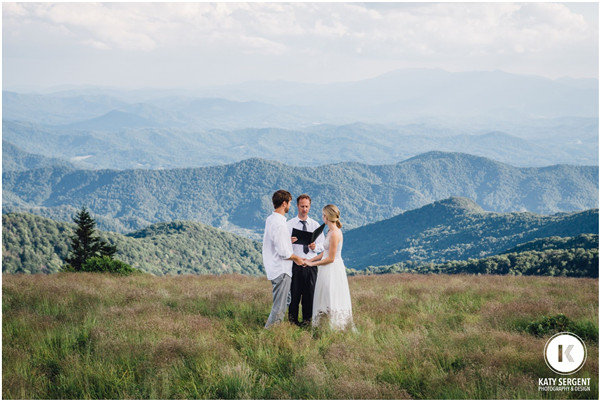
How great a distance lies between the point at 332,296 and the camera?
294 inches

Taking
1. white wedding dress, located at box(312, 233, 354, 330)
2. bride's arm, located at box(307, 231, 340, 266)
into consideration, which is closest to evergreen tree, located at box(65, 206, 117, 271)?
white wedding dress, located at box(312, 233, 354, 330)

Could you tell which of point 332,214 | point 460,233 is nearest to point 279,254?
point 332,214

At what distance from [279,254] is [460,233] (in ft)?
531

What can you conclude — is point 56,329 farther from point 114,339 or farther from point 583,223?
point 583,223

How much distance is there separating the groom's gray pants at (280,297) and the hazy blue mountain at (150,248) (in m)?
83.5

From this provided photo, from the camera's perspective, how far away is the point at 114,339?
21.5ft

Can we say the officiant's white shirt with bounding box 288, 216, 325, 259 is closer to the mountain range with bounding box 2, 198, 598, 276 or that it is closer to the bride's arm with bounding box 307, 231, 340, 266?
the bride's arm with bounding box 307, 231, 340, 266

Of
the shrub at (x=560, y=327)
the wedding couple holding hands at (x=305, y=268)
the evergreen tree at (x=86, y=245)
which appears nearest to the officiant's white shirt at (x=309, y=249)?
the wedding couple holding hands at (x=305, y=268)

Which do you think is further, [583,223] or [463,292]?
[583,223]

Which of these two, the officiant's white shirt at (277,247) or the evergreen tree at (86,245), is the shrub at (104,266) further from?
the officiant's white shirt at (277,247)

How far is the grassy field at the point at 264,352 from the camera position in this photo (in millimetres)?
5152

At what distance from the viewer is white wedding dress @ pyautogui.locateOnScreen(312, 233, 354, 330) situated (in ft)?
24.3

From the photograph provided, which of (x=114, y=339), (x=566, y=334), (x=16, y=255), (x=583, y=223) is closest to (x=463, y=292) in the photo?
(x=566, y=334)

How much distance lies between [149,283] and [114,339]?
20.9ft
